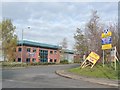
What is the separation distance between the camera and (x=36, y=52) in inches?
3332

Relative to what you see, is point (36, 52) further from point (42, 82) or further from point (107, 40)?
point (42, 82)

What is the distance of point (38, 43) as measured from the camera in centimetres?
8562

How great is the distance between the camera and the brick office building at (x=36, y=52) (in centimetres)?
7643

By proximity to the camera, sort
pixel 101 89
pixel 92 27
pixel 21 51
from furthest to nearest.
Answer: pixel 21 51, pixel 92 27, pixel 101 89

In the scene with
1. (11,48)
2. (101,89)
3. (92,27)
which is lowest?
(101,89)

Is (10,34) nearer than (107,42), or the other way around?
(107,42)

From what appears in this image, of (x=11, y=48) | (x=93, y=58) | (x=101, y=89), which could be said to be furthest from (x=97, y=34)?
(x=101, y=89)

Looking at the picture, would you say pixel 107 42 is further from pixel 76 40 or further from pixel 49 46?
pixel 49 46

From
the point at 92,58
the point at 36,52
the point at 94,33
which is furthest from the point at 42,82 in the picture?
the point at 36,52

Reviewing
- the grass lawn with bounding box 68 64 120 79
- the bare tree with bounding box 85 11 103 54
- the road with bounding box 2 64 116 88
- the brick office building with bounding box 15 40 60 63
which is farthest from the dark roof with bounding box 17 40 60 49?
the road with bounding box 2 64 116 88

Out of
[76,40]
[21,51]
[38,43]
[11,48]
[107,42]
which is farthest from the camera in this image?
[38,43]

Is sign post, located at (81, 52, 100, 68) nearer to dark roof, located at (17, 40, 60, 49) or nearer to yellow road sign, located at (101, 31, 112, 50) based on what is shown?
yellow road sign, located at (101, 31, 112, 50)

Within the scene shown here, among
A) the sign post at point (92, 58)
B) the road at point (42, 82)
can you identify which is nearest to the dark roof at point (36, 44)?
the sign post at point (92, 58)

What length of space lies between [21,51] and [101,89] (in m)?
60.5
